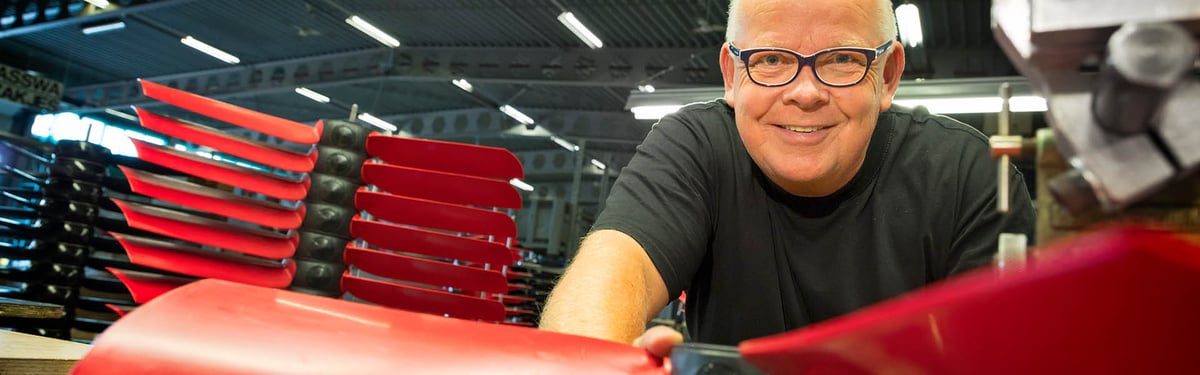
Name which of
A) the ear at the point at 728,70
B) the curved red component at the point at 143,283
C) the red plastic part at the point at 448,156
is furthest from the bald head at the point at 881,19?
the curved red component at the point at 143,283

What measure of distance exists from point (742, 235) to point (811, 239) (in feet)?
0.43

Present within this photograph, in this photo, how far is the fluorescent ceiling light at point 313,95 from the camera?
47.5 ft

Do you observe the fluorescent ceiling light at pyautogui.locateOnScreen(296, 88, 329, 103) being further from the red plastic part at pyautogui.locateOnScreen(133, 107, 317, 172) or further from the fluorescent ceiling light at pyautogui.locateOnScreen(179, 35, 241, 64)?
the red plastic part at pyautogui.locateOnScreen(133, 107, 317, 172)

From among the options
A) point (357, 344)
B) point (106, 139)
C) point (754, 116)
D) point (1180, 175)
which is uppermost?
point (106, 139)

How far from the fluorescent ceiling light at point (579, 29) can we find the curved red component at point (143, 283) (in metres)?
7.52

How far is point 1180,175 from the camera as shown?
474 mm

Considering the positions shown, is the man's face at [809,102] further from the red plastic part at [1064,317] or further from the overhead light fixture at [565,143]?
the overhead light fixture at [565,143]

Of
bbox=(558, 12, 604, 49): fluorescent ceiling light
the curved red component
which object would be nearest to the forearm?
the curved red component

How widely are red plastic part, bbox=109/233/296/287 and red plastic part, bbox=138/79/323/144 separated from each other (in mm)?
420

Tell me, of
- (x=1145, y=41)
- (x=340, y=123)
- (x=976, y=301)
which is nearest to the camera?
(x=976, y=301)

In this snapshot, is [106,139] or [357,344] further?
[106,139]

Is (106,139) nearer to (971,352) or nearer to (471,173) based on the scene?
(471,173)


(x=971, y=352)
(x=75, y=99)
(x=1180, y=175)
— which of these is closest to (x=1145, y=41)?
(x=1180, y=175)

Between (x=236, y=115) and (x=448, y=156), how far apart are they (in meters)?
0.69
